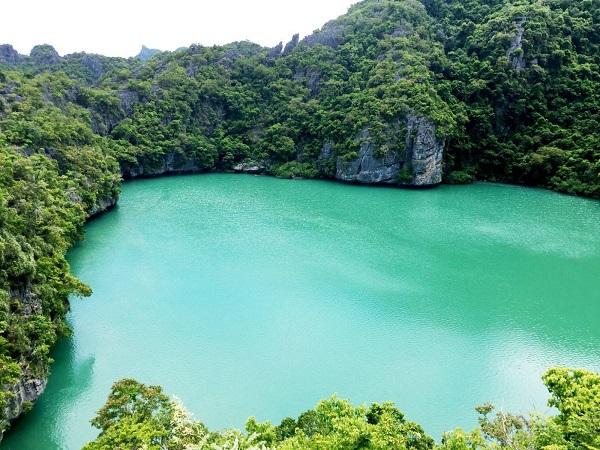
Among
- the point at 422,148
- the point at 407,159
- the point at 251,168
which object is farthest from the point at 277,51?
the point at 422,148

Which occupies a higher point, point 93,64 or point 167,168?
point 93,64

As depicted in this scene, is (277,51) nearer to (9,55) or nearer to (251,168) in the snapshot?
(251,168)

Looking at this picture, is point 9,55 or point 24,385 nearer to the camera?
point 24,385

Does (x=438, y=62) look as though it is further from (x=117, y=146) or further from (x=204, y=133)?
(x=117, y=146)

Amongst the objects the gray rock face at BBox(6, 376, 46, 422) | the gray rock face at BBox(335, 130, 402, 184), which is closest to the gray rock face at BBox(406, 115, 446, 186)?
the gray rock face at BBox(335, 130, 402, 184)

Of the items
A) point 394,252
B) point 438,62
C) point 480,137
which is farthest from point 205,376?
point 438,62

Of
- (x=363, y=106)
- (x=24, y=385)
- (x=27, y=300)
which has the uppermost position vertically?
(x=363, y=106)
